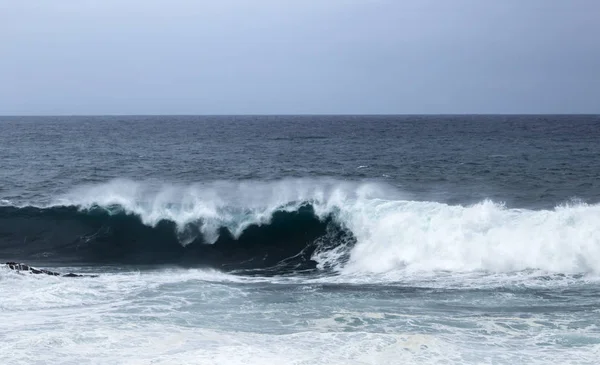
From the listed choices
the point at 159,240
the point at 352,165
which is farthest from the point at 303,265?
the point at 352,165

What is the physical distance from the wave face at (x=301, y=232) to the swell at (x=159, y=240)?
4 centimetres

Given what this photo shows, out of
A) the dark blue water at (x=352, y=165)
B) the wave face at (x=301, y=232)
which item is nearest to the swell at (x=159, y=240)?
the wave face at (x=301, y=232)

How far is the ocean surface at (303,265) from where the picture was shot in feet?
39.1

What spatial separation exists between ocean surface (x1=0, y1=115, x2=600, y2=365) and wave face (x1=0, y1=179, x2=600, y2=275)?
0.07 m

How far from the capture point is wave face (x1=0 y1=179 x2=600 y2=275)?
19.2 metres

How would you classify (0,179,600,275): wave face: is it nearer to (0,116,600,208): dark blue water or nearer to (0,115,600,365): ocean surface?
(0,115,600,365): ocean surface

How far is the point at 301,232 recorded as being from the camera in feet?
79.9

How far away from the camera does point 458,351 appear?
11570 mm

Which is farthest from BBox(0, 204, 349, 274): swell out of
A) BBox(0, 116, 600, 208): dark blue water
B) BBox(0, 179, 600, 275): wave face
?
BBox(0, 116, 600, 208): dark blue water

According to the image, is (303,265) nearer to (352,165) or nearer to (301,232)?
(301,232)

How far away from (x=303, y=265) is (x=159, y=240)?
5867 millimetres

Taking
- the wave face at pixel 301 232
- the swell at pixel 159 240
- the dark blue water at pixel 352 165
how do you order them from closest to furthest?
1. the wave face at pixel 301 232
2. the swell at pixel 159 240
3. the dark blue water at pixel 352 165

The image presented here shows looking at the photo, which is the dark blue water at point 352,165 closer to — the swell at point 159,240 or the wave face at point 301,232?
the wave face at point 301,232

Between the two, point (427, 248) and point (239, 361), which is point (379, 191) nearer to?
point (427, 248)
